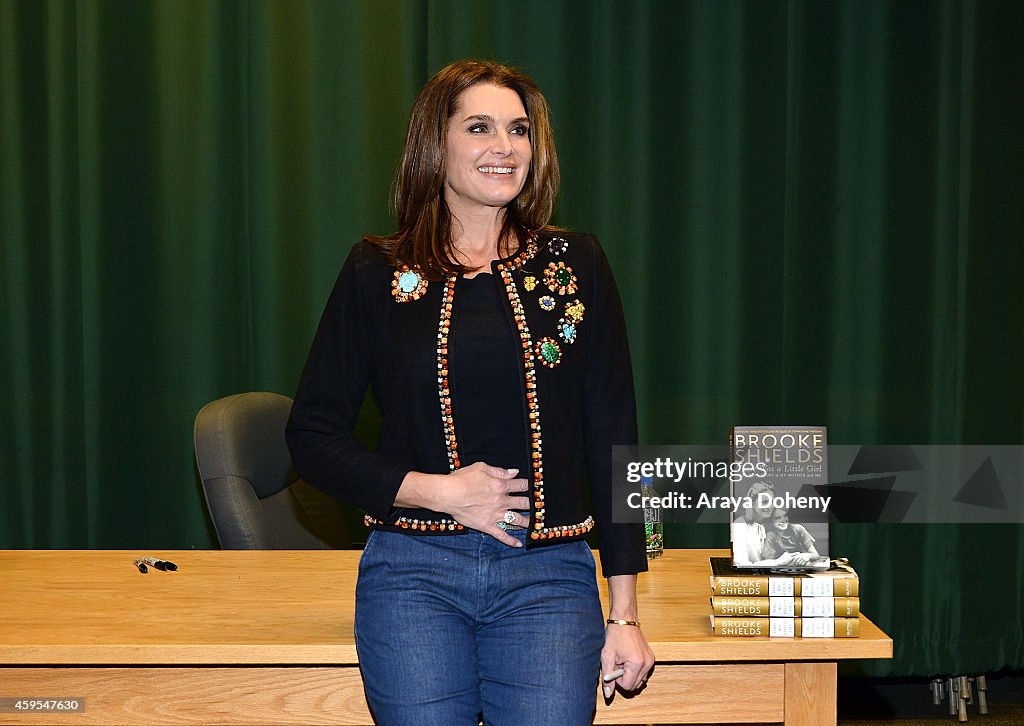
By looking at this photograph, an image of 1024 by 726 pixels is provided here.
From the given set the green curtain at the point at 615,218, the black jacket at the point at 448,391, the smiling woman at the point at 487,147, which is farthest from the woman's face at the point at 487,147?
the green curtain at the point at 615,218

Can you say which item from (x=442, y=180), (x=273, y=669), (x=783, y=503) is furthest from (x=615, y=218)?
(x=273, y=669)

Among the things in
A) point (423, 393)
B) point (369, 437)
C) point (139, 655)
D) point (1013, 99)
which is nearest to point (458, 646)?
point (423, 393)

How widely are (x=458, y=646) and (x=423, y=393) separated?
1.20 ft

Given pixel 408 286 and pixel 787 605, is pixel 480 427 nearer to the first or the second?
pixel 408 286

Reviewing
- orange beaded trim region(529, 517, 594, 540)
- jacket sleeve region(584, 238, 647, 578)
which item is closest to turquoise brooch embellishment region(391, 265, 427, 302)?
jacket sleeve region(584, 238, 647, 578)

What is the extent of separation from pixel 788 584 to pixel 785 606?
33 millimetres

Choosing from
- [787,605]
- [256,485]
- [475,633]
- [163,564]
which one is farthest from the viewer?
[256,485]

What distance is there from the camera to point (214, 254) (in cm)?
359

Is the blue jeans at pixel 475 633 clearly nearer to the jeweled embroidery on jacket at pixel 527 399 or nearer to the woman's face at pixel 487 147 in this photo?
the jeweled embroidery on jacket at pixel 527 399

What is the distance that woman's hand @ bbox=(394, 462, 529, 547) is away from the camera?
1.55 meters

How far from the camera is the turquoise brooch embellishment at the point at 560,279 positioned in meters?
1.70

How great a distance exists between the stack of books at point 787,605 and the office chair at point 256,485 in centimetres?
112

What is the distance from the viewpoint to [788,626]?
1.66 metres

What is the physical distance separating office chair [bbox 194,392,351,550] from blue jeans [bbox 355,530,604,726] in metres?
0.87
